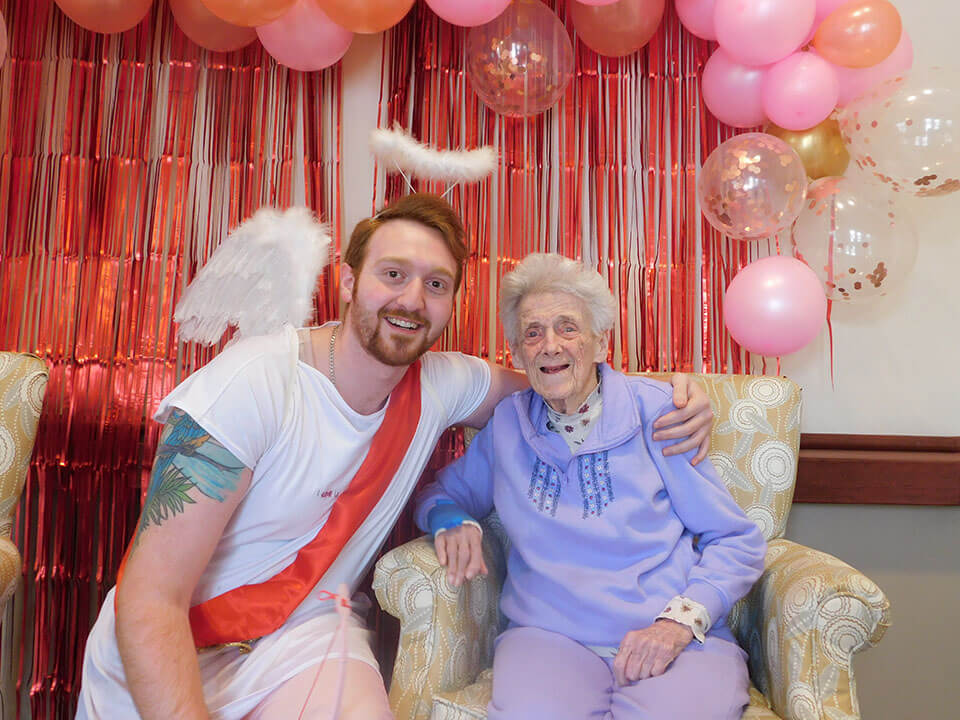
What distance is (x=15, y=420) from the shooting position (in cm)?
192

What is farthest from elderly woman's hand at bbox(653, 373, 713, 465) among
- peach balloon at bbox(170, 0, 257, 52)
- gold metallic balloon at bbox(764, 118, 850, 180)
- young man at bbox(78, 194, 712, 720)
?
peach balloon at bbox(170, 0, 257, 52)

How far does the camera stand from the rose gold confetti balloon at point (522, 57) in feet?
7.38

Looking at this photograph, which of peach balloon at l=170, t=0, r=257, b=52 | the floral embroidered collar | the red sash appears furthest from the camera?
peach balloon at l=170, t=0, r=257, b=52

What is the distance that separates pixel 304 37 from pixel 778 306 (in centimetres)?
148

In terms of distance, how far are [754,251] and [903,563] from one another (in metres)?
1.06

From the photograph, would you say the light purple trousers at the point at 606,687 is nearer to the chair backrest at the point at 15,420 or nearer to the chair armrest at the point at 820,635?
the chair armrest at the point at 820,635

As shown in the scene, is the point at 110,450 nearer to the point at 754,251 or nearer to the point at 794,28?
Result: the point at 754,251

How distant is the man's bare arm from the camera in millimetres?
1354

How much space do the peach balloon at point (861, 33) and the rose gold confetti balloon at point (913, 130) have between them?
0.29 ft

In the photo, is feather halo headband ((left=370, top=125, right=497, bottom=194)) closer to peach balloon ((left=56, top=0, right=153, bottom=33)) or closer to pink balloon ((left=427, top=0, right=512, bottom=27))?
pink balloon ((left=427, top=0, right=512, bottom=27))

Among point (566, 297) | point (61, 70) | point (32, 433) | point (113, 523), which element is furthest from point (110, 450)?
point (566, 297)

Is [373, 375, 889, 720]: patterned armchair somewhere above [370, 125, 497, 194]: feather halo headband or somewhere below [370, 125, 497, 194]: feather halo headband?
below

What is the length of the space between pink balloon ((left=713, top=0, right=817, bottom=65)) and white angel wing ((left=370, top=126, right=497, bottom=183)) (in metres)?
0.77

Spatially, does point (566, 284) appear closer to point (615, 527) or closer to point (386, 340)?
point (386, 340)
